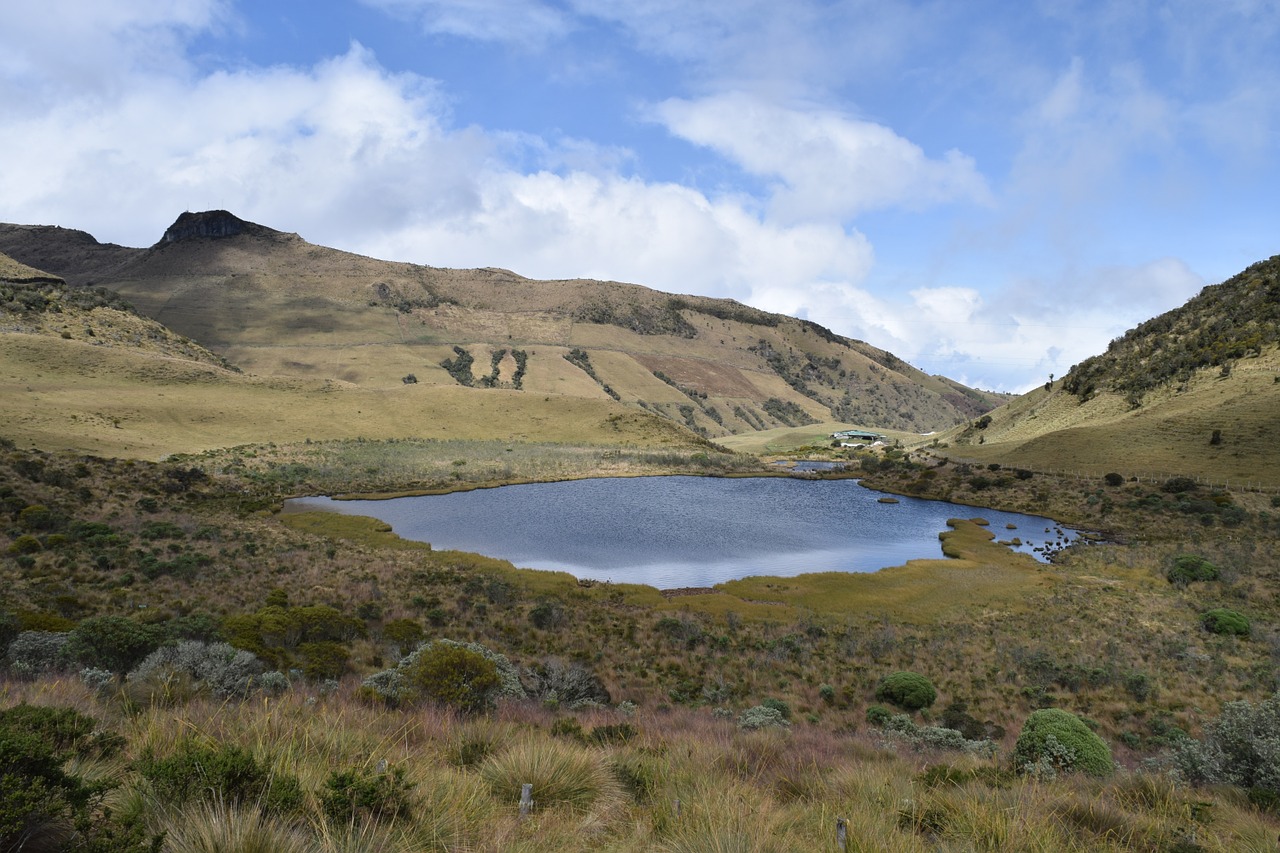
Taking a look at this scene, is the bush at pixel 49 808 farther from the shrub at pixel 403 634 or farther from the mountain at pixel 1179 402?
the mountain at pixel 1179 402

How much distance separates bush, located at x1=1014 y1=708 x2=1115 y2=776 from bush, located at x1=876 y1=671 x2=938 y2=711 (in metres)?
5.36

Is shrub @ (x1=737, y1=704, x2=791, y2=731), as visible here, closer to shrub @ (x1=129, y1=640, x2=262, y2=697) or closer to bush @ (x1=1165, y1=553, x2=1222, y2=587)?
shrub @ (x1=129, y1=640, x2=262, y2=697)

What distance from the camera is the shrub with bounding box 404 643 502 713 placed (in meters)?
11.8

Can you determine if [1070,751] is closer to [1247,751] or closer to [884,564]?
[1247,751]

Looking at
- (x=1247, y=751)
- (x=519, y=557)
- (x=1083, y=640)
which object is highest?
(x=1247, y=751)

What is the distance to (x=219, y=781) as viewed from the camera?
15.1 ft

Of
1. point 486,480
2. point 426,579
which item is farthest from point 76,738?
point 486,480

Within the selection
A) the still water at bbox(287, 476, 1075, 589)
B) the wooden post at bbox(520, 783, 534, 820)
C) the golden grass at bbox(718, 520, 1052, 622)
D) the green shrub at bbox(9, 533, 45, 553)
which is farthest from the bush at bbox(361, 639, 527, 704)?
the green shrub at bbox(9, 533, 45, 553)

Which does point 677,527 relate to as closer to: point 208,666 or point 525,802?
point 208,666

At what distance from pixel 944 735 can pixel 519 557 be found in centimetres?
2819

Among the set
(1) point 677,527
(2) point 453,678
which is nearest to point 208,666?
(2) point 453,678

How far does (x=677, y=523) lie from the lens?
5019cm

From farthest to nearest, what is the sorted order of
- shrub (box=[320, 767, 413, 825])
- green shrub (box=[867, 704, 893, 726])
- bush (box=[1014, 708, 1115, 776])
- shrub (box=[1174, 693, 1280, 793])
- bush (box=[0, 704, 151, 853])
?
1. green shrub (box=[867, 704, 893, 726])
2. bush (box=[1014, 708, 1115, 776])
3. shrub (box=[1174, 693, 1280, 793])
4. shrub (box=[320, 767, 413, 825])
5. bush (box=[0, 704, 151, 853])

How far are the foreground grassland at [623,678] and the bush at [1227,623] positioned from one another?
21.7 inches
